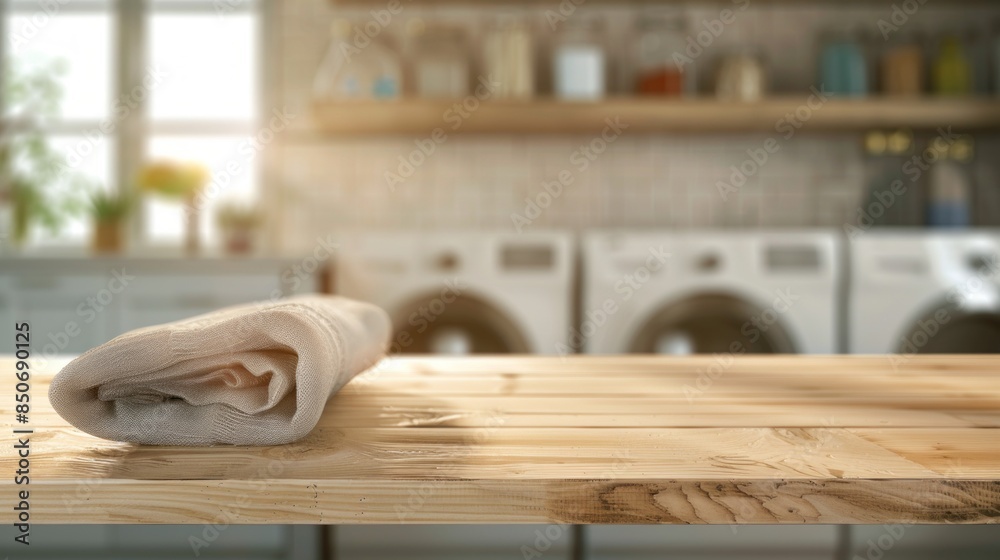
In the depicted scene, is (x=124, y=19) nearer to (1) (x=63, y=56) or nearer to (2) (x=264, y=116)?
(1) (x=63, y=56)

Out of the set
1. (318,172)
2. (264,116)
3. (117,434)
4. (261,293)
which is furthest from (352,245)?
(117,434)

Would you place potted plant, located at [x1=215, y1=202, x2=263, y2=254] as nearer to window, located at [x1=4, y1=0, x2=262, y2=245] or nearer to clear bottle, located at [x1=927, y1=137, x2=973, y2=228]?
window, located at [x1=4, y1=0, x2=262, y2=245]

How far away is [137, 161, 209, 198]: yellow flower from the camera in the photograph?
9.34 feet

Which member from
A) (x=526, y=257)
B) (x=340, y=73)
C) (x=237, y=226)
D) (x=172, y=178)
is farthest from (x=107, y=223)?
(x=526, y=257)

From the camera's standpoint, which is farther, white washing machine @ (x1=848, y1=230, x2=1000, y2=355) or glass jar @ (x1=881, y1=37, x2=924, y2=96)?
glass jar @ (x1=881, y1=37, x2=924, y2=96)

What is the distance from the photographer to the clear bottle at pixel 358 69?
2719mm

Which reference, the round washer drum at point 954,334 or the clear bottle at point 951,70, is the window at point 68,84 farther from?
the clear bottle at point 951,70

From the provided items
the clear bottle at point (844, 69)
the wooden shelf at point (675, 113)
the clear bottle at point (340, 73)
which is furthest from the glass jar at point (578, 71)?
the clear bottle at point (844, 69)

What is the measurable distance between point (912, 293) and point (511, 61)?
1.48 m

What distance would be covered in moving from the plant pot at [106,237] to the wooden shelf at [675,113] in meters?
0.80

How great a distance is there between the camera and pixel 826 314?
2287 millimetres

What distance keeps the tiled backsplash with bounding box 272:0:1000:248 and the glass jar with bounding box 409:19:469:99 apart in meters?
0.17

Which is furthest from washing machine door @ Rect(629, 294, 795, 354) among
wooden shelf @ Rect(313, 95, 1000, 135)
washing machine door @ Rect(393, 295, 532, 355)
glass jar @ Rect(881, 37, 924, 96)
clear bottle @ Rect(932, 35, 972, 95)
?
clear bottle @ Rect(932, 35, 972, 95)

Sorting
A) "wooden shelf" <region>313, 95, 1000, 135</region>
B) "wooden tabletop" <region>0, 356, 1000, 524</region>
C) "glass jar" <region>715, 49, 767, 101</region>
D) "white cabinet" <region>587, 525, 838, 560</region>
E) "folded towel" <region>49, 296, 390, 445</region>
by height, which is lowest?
"white cabinet" <region>587, 525, 838, 560</region>
